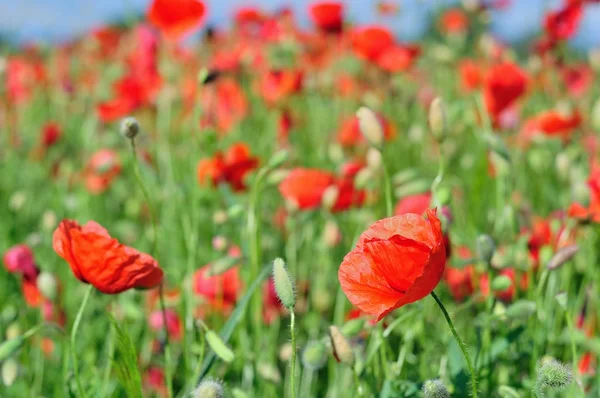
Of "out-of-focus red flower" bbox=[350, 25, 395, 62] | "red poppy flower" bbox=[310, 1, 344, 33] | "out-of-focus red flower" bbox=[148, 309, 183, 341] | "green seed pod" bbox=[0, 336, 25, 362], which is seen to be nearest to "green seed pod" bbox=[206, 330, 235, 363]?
"green seed pod" bbox=[0, 336, 25, 362]

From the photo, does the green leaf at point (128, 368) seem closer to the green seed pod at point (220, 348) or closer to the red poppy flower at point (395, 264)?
the green seed pod at point (220, 348)

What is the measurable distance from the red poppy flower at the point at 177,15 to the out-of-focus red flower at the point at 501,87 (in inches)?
30.4

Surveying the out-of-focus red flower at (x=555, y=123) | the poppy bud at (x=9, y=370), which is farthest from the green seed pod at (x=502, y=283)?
the out-of-focus red flower at (x=555, y=123)

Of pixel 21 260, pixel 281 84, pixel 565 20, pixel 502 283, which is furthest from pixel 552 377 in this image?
pixel 565 20

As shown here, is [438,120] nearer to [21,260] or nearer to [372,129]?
[372,129]

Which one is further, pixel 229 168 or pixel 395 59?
pixel 395 59

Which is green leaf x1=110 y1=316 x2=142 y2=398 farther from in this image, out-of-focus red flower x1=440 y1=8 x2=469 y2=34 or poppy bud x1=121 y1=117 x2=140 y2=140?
out-of-focus red flower x1=440 y1=8 x2=469 y2=34

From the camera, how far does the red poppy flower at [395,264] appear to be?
2.17 feet

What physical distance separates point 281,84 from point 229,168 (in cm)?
92

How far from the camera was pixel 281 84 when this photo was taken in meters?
2.39

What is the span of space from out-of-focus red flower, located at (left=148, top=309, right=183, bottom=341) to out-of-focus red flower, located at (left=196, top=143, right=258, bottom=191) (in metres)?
0.28

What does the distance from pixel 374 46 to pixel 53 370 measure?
63.7 inches

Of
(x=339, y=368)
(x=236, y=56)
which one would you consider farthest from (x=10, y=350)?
(x=236, y=56)

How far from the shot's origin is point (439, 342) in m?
1.10
